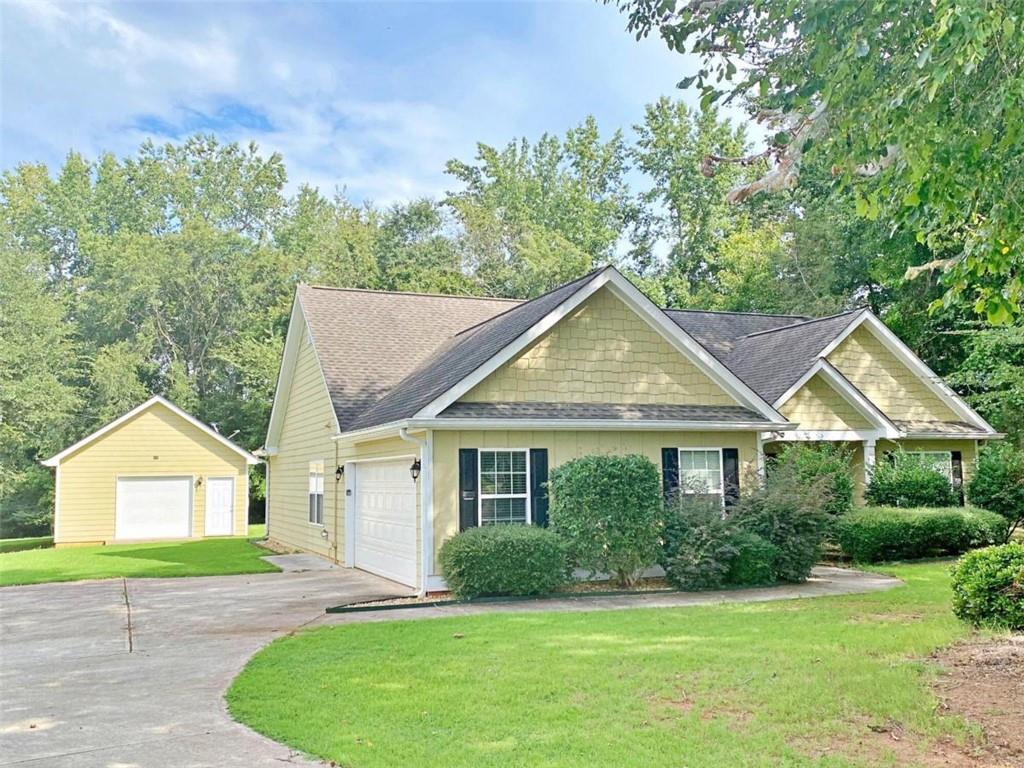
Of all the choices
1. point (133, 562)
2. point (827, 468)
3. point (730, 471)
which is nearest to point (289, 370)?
point (133, 562)

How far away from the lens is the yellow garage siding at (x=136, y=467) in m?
26.4

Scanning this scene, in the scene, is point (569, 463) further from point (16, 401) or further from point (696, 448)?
point (16, 401)

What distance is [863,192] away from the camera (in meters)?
6.85

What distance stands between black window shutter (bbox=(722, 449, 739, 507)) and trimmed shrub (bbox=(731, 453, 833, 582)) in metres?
0.96

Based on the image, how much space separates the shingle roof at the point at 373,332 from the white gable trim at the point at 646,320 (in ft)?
13.7

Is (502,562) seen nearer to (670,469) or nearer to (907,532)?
(670,469)

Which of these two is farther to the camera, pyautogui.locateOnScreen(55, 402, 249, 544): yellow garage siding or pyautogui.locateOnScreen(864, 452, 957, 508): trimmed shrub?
pyautogui.locateOnScreen(55, 402, 249, 544): yellow garage siding

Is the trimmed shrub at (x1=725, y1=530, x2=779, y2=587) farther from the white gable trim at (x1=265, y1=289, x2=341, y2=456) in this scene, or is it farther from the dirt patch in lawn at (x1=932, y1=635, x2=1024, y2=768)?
the white gable trim at (x1=265, y1=289, x2=341, y2=456)

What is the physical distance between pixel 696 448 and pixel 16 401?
29.0m

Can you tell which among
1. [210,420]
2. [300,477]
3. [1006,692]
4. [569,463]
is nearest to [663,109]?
[210,420]

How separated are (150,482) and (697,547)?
70.8 ft

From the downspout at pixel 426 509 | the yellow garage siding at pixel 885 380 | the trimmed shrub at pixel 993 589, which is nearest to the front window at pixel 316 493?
the downspout at pixel 426 509

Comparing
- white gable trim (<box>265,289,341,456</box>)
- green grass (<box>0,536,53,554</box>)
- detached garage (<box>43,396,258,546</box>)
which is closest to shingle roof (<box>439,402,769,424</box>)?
white gable trim (<box>265,289,341,456</box>)

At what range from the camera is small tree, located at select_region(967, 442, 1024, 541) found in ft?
56.5
